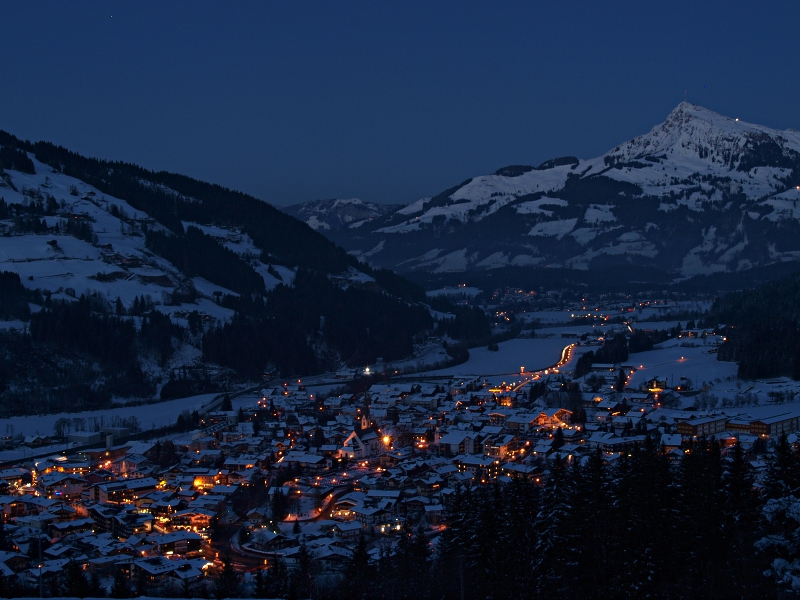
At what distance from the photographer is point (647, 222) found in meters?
173

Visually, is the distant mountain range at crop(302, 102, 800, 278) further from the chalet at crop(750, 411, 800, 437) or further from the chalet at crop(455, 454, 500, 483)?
the chalet at crop(455, 454, 500, 483)

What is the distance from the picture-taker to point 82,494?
27078mm

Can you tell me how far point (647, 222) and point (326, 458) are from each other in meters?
150

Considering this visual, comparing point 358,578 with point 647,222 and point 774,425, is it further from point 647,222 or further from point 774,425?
point 647,222

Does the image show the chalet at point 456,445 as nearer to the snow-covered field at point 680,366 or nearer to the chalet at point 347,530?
the chalet at point 347,530

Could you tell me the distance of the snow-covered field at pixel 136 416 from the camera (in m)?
38.2

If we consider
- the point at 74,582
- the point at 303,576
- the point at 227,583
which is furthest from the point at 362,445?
the point at 74,582

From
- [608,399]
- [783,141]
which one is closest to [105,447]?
[608,399]

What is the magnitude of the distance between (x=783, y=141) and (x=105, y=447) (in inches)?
7353

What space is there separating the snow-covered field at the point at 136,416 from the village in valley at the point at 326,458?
688 millimetres

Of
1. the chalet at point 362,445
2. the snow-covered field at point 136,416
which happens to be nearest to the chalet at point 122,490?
the chalet at point 362,445

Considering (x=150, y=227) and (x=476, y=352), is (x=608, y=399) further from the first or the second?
(x=150, y=227)

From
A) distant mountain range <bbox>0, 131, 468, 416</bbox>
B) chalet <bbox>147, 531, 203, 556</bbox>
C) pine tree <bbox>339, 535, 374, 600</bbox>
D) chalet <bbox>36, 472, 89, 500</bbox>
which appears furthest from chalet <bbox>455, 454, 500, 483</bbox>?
distant mountain range <bbox>0, 131, 468, 416</bbox>

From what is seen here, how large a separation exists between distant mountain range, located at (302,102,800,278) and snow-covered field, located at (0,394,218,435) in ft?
364
